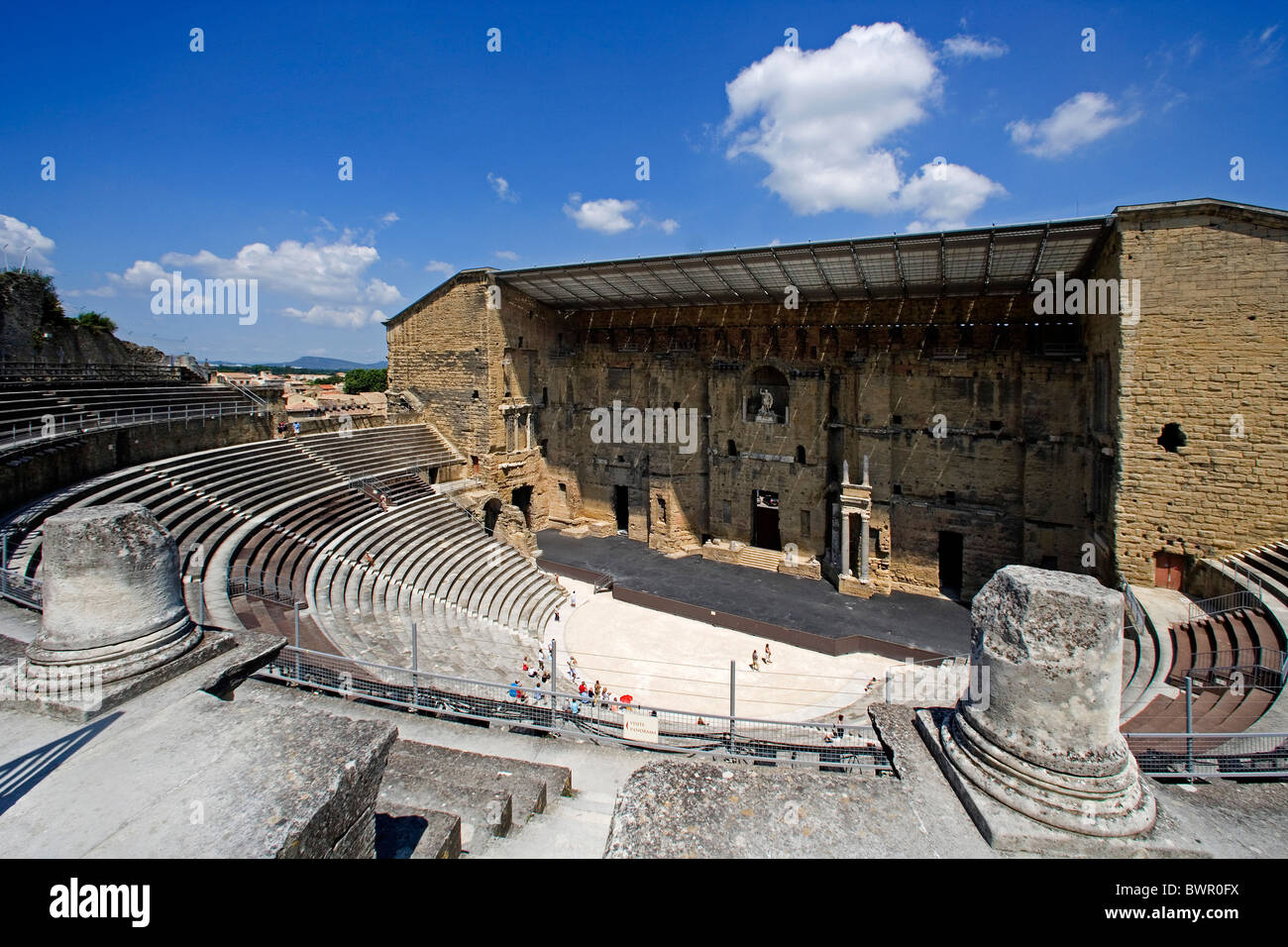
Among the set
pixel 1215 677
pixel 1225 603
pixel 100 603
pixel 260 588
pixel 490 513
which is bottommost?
pixel 1215 677

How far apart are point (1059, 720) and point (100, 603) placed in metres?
7.81

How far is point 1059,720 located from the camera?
4430 millimetres

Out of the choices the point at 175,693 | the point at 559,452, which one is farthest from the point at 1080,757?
the point at 559,452

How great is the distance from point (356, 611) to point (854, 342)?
19.4 meters

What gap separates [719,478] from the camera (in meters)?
26.7

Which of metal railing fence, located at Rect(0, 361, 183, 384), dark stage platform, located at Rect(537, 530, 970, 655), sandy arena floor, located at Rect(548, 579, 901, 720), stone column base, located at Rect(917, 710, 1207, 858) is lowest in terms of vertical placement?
sandy arena floor, located at Rect(548, 579, 901, 720)

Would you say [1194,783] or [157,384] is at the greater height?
[157,384]

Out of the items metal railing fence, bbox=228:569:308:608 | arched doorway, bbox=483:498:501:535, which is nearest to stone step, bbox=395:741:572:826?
metal railing fence, bbox=228:569:308:608

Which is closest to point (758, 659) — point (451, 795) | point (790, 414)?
point (790, 414)

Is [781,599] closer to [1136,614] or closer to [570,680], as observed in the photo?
[570,680]

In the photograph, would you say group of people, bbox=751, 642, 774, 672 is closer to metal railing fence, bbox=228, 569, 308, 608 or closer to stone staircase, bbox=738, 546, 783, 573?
stone staircase, bbox=738, 546, 783, 573

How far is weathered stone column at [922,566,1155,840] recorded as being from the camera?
4.29m

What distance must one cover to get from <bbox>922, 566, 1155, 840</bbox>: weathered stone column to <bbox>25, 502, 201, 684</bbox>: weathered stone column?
694cm
